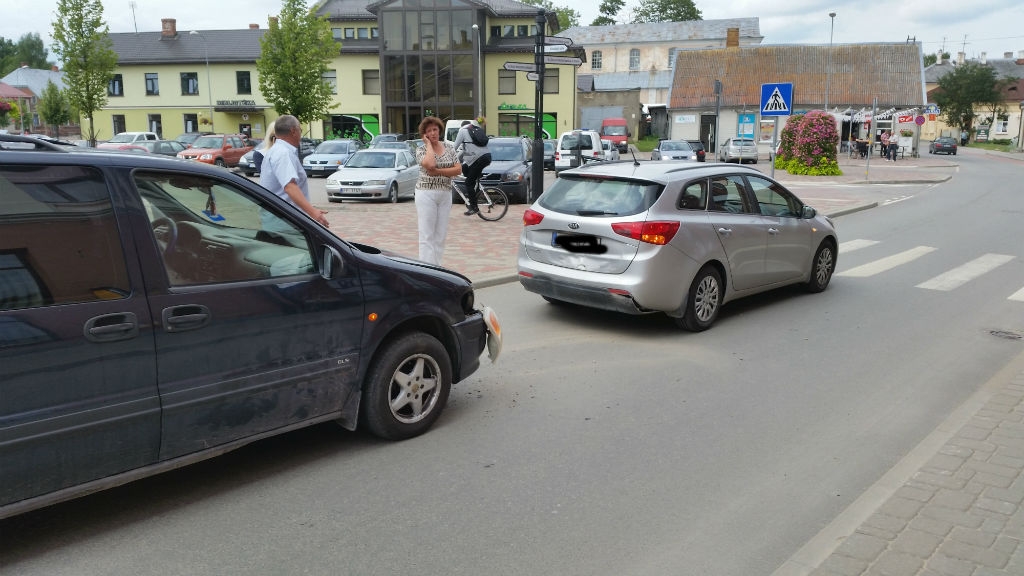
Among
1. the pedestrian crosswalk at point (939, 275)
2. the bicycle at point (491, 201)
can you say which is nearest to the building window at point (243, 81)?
the bicycle at point (491, 201)

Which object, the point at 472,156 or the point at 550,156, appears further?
the point at 550,156

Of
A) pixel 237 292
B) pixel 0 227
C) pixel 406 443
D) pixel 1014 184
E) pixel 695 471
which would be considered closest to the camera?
pixel 0 227

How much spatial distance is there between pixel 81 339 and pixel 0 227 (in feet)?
1.80

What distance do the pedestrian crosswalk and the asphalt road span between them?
2.45 metres

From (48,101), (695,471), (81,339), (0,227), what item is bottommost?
(695,471)

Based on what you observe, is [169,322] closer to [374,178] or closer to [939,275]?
[939,275]

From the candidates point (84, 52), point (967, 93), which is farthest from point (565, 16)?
point (84, 52)

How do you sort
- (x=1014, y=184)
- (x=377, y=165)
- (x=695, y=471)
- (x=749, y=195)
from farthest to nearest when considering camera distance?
(x=1014, y=184), (x=377, y=165), (x=749, y=195), (x=695, y=471)

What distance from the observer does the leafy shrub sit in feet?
103

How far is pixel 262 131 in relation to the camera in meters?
61.2

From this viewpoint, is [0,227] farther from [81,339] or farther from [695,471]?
[695,471]

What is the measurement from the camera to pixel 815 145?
1249 inches

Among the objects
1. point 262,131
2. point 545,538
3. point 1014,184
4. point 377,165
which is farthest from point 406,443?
point 262,131

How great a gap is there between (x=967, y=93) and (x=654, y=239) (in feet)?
321
